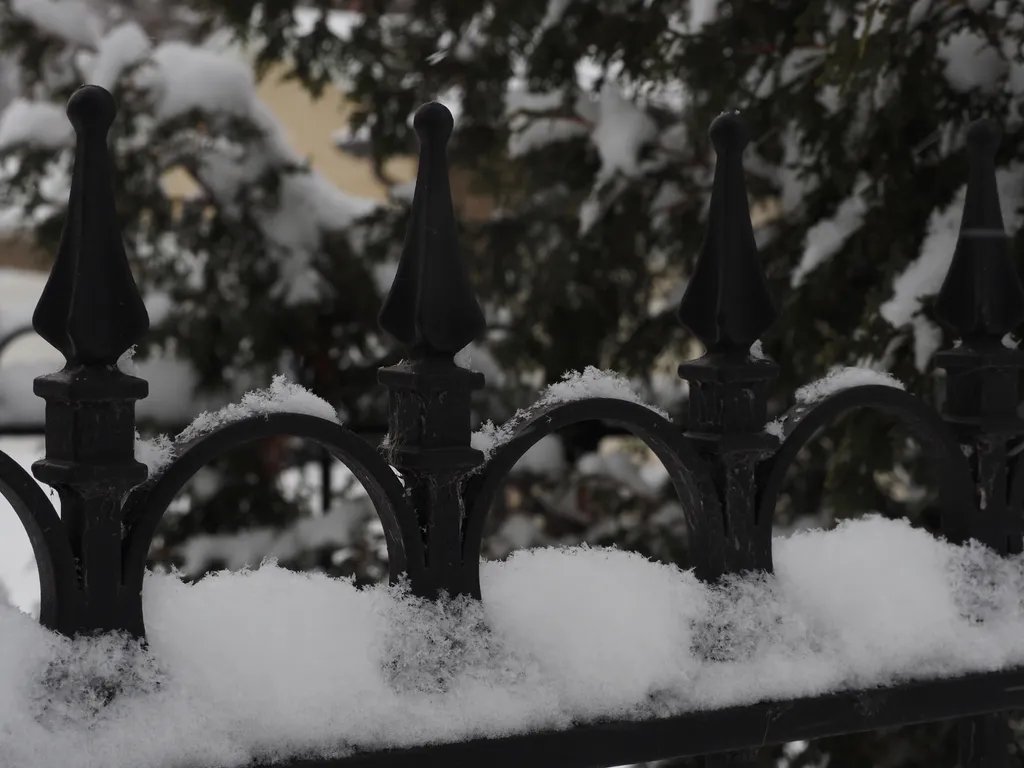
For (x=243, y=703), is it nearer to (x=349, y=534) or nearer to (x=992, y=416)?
(x=992, y=416)

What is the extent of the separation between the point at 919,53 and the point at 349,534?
183 cm

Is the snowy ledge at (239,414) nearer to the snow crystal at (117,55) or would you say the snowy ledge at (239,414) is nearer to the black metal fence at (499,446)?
the black metal fence at (499,446)

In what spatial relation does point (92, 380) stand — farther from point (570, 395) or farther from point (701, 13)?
point (701, 13)

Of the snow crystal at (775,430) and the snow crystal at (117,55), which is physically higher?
the snow crystal at (117,55)

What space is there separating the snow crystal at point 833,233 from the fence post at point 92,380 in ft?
4.31

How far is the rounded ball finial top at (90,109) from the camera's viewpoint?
0.80 m

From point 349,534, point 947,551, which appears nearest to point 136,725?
point 947,551

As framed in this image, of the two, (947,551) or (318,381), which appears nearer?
(947,551)

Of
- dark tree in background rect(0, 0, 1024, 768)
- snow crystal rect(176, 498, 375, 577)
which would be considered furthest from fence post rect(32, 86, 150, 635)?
snow crystal rect(176, 498, 375, 577)

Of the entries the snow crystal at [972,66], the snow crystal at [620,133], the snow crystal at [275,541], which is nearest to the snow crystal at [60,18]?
the snow crystal at [275,541]

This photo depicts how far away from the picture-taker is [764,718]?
961mm

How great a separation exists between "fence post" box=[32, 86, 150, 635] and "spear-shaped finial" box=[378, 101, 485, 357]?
200 mm

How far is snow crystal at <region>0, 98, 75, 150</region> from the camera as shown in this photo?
283 cm

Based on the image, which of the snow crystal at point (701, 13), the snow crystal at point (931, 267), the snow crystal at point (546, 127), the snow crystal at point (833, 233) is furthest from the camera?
the snow crystal at point (546, 127)
